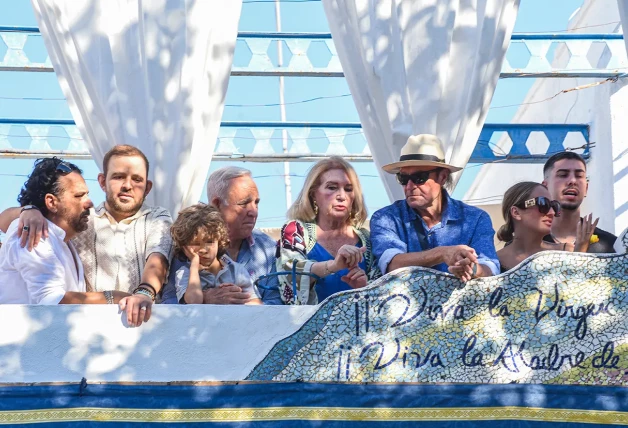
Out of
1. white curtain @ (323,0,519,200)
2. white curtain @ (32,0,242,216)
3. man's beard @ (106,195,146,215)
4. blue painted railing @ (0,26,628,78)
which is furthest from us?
blue painted railing @ (0,26,628,78)

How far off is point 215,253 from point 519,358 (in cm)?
136

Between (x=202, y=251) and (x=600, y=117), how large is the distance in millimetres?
5684

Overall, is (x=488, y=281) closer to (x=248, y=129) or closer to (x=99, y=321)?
(x=99, y=321)

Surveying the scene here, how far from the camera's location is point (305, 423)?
4.43 meters

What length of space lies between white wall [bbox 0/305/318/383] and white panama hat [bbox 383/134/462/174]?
0.91 metres

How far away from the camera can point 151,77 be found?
217 inches

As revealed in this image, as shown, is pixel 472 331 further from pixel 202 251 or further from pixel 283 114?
pixel 283 114

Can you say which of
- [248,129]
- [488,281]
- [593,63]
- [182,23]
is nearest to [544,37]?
[593,63]

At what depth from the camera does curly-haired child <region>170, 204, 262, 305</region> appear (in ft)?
15.7

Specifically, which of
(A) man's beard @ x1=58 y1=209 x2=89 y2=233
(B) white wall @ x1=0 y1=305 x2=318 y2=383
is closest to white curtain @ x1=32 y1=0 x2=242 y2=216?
(A) man's beard @ x1=58 y1=209 x2=89 y2=233

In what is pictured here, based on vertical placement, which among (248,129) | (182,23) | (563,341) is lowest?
(563,341)

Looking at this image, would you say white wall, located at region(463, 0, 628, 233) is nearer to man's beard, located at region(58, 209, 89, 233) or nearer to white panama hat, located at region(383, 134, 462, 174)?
white panama hat, located at region(383, 134, 462, 174)

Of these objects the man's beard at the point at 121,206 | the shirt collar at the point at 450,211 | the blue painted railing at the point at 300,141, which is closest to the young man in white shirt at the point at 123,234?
the man's beard at the point at 121,206

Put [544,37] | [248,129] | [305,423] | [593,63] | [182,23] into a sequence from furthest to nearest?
[248,129], [593,63], [544,37], [182,23], [305,423]
